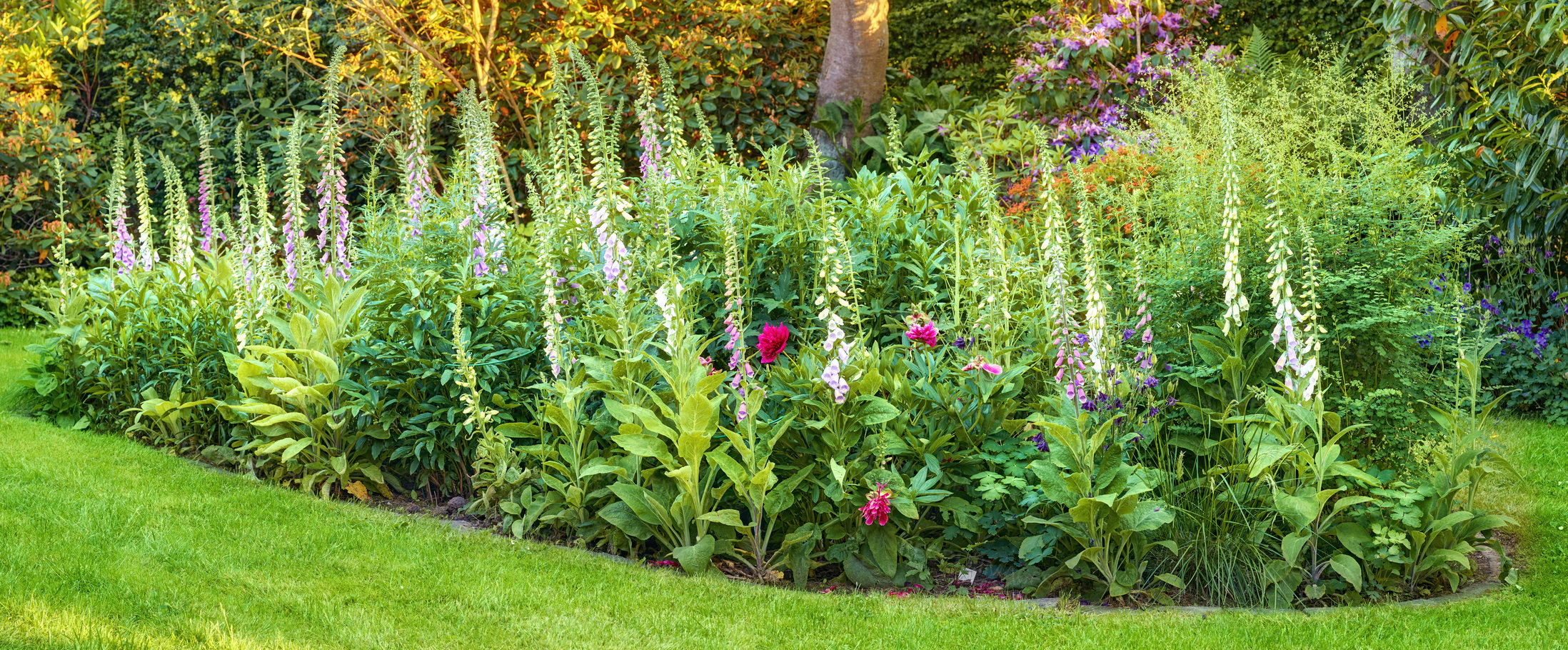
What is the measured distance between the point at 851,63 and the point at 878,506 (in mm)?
5944

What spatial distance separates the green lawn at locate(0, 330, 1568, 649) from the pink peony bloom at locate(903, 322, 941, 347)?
92 centimetres

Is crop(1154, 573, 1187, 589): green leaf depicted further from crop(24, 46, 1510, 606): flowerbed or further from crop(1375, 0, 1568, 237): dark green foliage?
crop(1375, 0, 1568, 237): dark green foliage

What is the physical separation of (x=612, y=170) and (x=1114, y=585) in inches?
90.8

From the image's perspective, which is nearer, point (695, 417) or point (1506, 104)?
point (695, 417)

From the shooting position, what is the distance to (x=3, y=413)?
19.4 feet

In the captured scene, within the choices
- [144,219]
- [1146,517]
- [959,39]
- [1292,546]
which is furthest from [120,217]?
[959,39]

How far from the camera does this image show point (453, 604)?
3568mm

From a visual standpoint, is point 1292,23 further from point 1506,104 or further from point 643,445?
point 643,445

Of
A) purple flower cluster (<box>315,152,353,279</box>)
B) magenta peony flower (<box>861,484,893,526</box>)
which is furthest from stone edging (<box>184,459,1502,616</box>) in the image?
purple flower cluster (<box>315,152,353,279</box>)

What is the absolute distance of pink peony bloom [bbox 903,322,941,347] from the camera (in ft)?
13.5

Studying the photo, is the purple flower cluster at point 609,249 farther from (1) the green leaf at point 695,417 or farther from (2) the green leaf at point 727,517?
(2) the green leaf at point 727,517

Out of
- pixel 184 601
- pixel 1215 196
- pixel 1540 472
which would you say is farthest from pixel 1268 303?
pixel 184 601

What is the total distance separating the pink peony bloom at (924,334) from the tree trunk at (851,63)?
4.91 metres

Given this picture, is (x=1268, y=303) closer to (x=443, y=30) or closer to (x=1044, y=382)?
(x=1044, y=382)
